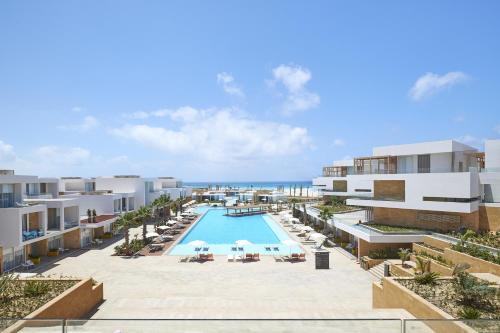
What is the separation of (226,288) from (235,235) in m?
20.7

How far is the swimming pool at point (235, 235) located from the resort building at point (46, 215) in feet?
29.8

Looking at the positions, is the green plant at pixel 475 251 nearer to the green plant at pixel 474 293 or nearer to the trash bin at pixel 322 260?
the green plant at pixel 474 293

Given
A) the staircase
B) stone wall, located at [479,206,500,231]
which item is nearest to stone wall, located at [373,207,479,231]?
stone wall, located at [479,206,500,231]

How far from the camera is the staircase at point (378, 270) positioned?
2125 cm

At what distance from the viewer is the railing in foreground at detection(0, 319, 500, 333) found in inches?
299

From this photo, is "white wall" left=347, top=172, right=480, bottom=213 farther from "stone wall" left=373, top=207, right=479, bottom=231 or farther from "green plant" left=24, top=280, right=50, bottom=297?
"green plant" left=24, top=280, right=50, bottom=297

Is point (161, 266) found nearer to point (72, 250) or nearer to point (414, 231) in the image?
point (72, 250)

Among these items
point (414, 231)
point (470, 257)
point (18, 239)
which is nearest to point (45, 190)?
point (18, 239)

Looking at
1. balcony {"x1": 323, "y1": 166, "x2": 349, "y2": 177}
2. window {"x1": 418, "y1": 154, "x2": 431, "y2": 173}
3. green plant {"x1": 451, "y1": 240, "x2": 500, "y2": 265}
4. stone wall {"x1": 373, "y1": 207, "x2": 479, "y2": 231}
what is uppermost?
window {"x1": 418, "y1": 154, "x2": 431, "y2": 173}

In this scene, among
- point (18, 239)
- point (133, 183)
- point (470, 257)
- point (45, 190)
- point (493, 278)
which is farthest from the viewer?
point (133, 183)

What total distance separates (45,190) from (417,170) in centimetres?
3331

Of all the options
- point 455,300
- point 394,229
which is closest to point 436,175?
point 394,229

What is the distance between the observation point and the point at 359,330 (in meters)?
7.61

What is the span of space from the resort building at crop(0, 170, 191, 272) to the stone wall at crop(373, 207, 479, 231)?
2567 cm
